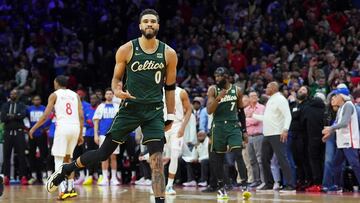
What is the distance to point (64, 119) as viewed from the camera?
524 inches

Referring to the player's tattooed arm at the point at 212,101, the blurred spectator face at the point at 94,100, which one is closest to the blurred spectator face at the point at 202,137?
the blurred spectator face at the point at 94,100

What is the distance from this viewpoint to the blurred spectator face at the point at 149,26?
29.7 ft

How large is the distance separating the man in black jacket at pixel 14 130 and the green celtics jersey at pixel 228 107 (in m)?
7.49

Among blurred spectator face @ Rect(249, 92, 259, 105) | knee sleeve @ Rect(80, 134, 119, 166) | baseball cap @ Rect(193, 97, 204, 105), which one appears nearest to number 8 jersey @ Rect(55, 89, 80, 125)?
knee sleeve @ Rect(80, 134, 119, 166)

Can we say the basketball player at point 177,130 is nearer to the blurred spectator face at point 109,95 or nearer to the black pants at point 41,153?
the blurred spectator face at point 109,95

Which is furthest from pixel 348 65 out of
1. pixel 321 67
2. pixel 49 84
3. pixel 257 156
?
pixel 49 84

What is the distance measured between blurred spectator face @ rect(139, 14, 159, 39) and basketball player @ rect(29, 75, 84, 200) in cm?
442

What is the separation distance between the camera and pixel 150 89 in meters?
9.12

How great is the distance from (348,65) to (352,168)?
4.24 m

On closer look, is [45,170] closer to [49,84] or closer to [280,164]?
[49,84]

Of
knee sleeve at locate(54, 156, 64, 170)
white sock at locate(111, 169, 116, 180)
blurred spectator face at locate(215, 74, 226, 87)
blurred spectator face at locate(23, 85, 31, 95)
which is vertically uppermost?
blurred spectator face at locate(23, 85, 31, 95)

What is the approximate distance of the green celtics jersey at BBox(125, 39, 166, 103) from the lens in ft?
29.8

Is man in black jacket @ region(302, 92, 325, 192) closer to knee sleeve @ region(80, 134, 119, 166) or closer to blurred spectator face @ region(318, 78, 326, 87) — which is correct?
blurred spectator face @ region(318, 78, 326, 87)

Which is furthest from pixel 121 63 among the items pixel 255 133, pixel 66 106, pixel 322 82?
pixel 322 82
